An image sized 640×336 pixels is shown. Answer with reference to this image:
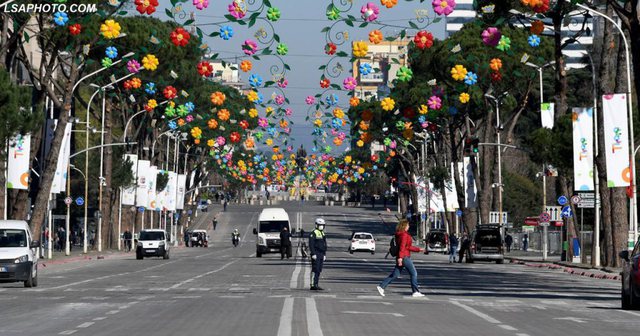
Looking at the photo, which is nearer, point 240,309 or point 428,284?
point 240,309

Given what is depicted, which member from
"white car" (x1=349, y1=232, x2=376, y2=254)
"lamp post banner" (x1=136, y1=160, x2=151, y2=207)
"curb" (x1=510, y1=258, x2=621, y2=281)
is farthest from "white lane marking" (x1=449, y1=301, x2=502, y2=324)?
"lamp post banner" (x1=136, y1=160, x2=151, y2=207)

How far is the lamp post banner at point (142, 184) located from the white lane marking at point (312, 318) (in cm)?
6504

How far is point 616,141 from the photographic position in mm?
46875

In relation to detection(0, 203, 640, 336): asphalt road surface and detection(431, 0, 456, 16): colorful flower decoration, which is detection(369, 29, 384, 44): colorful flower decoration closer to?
detection(431, 0, 456, 16): colorful flower decoration

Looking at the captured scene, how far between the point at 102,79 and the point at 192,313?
67532mm

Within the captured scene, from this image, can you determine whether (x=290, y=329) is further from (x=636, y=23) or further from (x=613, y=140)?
(x=613, y=140)

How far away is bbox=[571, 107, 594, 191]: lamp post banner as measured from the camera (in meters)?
56.1

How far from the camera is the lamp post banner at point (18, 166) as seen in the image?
57.2 meters

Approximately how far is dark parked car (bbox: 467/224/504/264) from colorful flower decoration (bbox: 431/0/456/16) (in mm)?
30880

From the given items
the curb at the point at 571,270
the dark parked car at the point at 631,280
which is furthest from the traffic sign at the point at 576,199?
the dark parked car at the point at 631,280

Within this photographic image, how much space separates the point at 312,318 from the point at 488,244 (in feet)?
171

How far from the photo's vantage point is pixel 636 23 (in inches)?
1542

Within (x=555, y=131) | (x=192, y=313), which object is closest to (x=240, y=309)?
(x=192, y=313)

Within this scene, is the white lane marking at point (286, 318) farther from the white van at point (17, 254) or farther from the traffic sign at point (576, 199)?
the traffic sign at point (576, 199)
